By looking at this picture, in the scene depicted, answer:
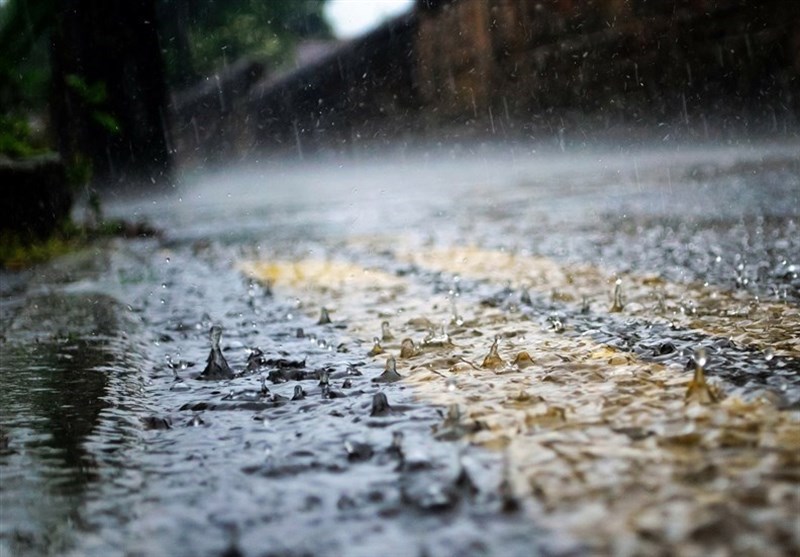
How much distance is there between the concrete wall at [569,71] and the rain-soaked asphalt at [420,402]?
13.7 feet

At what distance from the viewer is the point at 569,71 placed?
9961mm

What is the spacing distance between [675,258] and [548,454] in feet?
7.72

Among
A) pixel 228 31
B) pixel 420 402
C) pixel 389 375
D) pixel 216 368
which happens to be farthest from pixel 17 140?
pixel 228 31

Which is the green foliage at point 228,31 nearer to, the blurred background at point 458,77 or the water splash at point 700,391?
the blurred background at point 458,77

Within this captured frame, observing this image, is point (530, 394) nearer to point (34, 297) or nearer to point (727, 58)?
Answer: point (34, 297)

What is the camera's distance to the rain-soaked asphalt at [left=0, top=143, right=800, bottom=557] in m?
1.12

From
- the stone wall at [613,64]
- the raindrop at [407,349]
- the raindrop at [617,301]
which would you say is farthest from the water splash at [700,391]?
the stone wall at [613,64]

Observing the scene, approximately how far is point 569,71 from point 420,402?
8842mm

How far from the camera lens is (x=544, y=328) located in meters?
2.35

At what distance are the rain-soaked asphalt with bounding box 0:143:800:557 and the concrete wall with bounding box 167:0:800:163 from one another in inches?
165

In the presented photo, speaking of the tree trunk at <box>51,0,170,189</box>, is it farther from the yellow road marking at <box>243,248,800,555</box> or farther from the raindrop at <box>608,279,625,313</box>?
the yellow road marking at <box>243,248,800,555</box>

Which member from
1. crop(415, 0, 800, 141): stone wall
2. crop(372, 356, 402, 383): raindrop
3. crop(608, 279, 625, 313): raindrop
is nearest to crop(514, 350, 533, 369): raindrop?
crop(372, 356, 402, 383): raindrop

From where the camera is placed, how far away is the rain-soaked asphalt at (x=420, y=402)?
112 centimetres

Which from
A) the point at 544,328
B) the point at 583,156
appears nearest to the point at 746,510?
the point at 544,328
